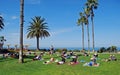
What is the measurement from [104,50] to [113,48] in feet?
7.97

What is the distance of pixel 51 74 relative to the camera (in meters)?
23.2

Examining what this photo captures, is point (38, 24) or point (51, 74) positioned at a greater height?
point (38, 24)

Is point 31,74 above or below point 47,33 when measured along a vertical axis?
below

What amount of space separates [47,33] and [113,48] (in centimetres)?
2386

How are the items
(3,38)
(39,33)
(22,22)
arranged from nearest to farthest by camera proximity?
(22,22) < (39,33) < (3,38)

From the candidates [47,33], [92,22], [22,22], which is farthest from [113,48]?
[22,22]

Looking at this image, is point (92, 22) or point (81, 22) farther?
point (81, 22)

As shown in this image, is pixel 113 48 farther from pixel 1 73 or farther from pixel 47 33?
pixel 1 73

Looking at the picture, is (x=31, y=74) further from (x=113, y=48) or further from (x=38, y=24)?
(x=38, y=24)

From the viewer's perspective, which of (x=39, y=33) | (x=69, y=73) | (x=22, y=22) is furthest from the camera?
(x=39, y=33)

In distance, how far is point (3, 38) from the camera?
301ft

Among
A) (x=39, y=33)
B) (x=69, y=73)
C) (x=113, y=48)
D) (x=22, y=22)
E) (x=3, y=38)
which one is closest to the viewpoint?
(x=69, y=73)

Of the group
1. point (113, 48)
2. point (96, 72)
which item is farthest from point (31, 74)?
point (113, 48)

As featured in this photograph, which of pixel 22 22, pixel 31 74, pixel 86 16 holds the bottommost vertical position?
pixel 31 74
